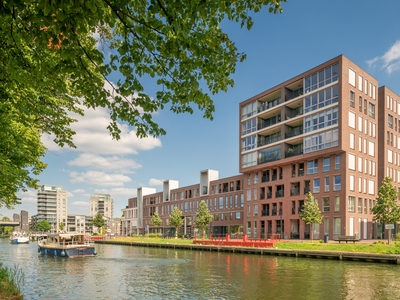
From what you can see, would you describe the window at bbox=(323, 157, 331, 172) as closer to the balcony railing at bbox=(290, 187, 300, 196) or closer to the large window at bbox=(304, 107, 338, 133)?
the large window at bbox=(304, 107, 338, 133)

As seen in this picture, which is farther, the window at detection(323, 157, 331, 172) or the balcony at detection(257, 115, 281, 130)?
the balcony at detection(257, 115, 281, 130)

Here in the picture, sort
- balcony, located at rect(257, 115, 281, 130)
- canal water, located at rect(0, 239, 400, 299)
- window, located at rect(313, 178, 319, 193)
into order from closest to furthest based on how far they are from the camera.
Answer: canal water, located at rect(0, 239, 400, 299) < window, located at rect(313, 178, 319, 193) < balcony, located at rect(257, 115, 281, 130)

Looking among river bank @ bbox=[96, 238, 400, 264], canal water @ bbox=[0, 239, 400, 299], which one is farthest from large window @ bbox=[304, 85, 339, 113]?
canal water @ bbox=[0, 239, 400, 299]

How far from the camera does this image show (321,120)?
172 feet

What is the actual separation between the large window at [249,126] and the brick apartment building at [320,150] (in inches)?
7.8

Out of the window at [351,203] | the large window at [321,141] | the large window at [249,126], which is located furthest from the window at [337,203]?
the large window at [249,126]

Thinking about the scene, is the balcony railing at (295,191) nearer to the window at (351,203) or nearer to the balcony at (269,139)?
the window at (351,203)

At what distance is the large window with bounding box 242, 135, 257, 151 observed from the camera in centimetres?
6556

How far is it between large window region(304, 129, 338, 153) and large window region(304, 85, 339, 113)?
14.6 ft

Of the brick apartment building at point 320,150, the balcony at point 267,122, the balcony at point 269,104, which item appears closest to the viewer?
the brick apartment building at point 320,150

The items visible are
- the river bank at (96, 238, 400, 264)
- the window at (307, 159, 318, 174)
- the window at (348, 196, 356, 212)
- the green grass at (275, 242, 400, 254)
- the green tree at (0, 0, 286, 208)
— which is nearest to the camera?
the green tree at (0, 0, 286, 208)

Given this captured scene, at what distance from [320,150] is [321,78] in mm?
11220

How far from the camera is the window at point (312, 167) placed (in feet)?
175

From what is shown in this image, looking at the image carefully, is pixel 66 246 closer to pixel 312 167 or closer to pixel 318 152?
pixel 312 167
